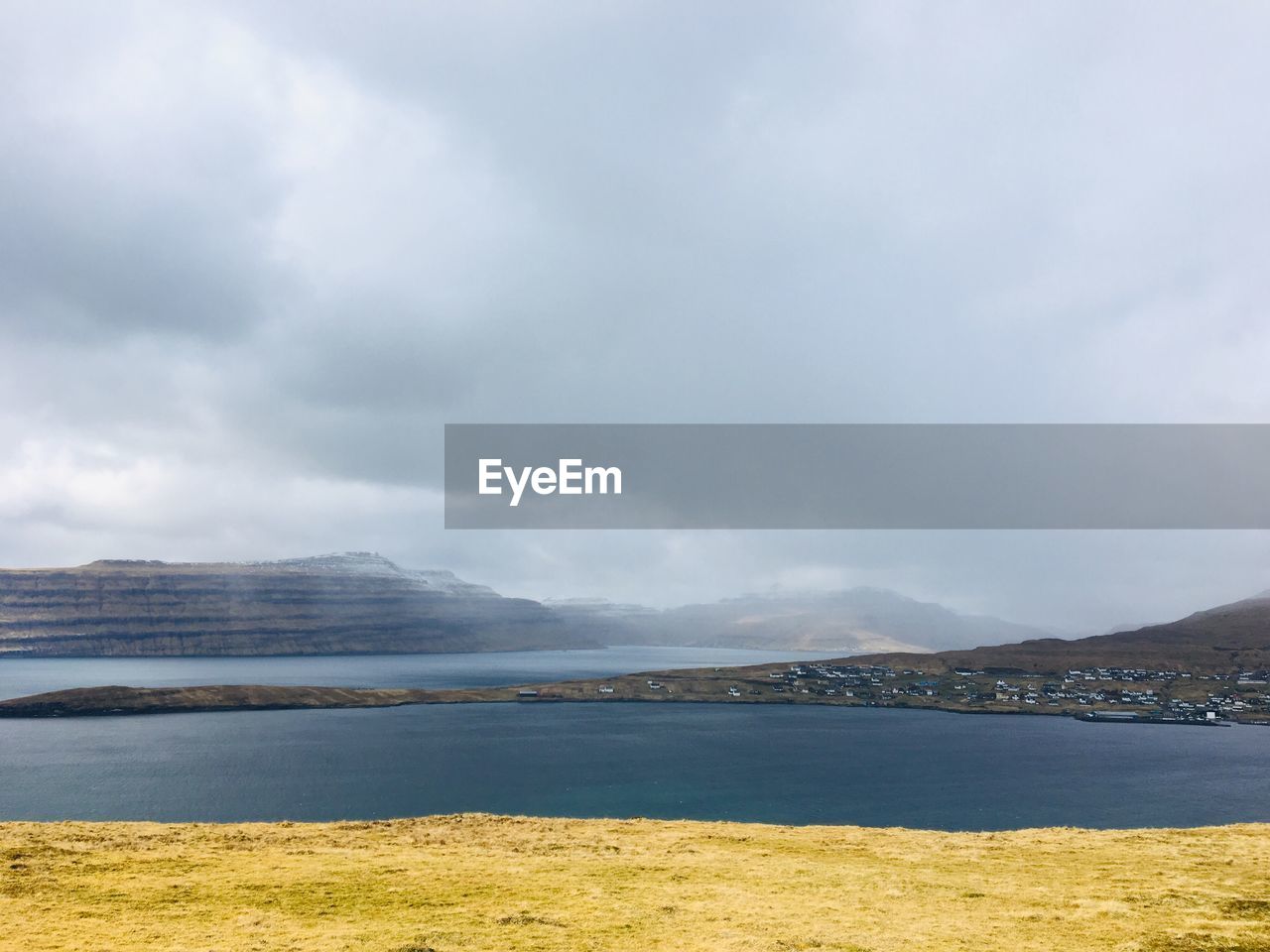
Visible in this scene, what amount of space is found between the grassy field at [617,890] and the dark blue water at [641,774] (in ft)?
157

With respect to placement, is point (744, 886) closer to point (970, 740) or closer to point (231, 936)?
point (231, 936)

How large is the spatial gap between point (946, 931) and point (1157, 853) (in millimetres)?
26262

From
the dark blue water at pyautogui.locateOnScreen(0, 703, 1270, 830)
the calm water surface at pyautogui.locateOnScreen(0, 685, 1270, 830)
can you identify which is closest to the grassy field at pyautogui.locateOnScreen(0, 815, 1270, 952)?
the calm water surface at pyautogui.locateOnScreen(0, 685, 1270, 830)

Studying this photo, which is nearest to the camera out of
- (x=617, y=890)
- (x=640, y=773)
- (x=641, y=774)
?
(x=617, y=890)

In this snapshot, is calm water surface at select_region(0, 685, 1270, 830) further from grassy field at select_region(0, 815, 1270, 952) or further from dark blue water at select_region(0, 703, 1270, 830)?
grassy field at select_region(0, 815, 1270, 952)

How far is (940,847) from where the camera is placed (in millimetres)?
50656

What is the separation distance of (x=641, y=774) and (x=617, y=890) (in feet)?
314

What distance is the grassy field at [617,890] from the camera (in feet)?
96.2

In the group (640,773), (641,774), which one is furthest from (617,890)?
(640,773)

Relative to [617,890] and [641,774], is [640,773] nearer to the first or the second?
[641,774]

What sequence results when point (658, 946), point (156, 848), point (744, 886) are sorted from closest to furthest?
point (658, 946), point (744, 886), point (156, 848)

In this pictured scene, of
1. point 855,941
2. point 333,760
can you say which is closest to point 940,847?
point 855,941

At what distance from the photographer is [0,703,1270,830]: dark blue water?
10156 centimetres

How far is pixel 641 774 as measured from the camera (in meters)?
128
